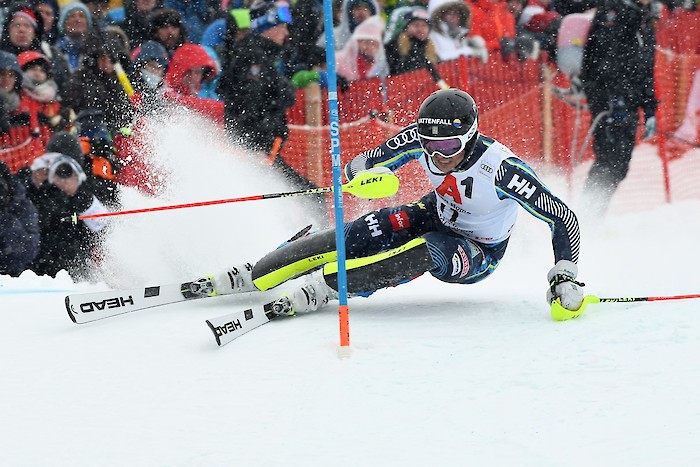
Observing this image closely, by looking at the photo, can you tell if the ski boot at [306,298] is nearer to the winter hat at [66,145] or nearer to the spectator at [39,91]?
the winter hat at [66,145]

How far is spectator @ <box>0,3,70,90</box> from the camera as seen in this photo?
25.5ft

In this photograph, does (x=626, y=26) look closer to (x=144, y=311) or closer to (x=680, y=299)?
(x=680, y=299)

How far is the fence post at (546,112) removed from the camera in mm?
8859

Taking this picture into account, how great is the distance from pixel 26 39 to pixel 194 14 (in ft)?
5.75

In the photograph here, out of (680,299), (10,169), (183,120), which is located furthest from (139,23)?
(680,299)

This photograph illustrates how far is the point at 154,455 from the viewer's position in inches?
124

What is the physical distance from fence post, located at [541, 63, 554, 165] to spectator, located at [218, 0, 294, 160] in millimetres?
2608

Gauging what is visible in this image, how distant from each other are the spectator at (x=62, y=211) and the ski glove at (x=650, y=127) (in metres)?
5.36

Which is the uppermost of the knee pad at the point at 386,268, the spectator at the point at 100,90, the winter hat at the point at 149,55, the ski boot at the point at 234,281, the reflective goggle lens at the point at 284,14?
the reflective goggle lens at the point at 284,14

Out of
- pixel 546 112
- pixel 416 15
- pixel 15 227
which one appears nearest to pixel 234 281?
pixel 15 227

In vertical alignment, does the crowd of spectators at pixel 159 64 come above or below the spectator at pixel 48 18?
below

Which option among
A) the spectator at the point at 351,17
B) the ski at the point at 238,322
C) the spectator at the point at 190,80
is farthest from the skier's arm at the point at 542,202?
the spectator at the point at 351,17

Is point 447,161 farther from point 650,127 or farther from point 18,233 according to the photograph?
point 650,127

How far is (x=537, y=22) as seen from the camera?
361 inches
